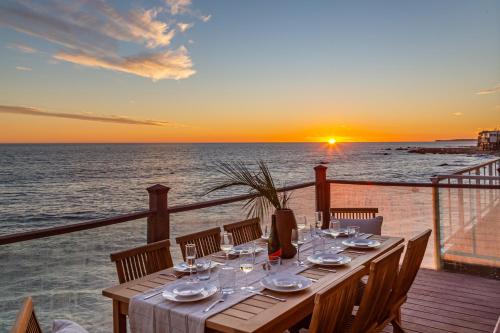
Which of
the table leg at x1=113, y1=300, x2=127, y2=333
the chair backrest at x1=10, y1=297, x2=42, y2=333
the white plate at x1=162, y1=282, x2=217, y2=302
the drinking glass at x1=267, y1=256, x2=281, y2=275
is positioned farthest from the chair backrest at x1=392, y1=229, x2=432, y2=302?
the chair backrest at x1=10, y1=297, x2=42, y2=333

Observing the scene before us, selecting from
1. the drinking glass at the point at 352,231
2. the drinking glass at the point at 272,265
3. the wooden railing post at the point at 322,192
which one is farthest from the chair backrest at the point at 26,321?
the wooden railing post at the point at 322,192

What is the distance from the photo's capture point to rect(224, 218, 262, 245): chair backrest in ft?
10.7

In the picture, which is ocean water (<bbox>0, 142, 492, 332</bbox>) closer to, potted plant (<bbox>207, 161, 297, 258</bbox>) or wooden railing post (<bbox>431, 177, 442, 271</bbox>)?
wooden railing post (<bbox>431, 177, 442, 271</bbox>)

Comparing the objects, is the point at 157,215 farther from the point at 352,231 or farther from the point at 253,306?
the point at 253,306

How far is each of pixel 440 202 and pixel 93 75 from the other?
533 inches

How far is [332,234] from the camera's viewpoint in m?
3.16

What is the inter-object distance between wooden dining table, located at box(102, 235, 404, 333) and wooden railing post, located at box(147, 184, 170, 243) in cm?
103

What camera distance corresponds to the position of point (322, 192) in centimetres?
536

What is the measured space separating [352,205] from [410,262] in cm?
322

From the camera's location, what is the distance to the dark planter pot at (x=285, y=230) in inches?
104

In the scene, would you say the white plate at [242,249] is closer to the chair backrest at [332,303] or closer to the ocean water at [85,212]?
the chair backrest at [332,303]

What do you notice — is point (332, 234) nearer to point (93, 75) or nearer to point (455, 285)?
point (455, 285)

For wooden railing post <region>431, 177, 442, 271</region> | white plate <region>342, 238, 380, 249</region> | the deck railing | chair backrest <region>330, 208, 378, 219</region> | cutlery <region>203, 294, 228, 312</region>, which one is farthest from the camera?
wooden railing post <region>431, 177, 442, 271</region>

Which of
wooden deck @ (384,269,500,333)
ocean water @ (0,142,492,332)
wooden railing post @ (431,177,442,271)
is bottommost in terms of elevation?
ocean water @ (0,142,492,332)
